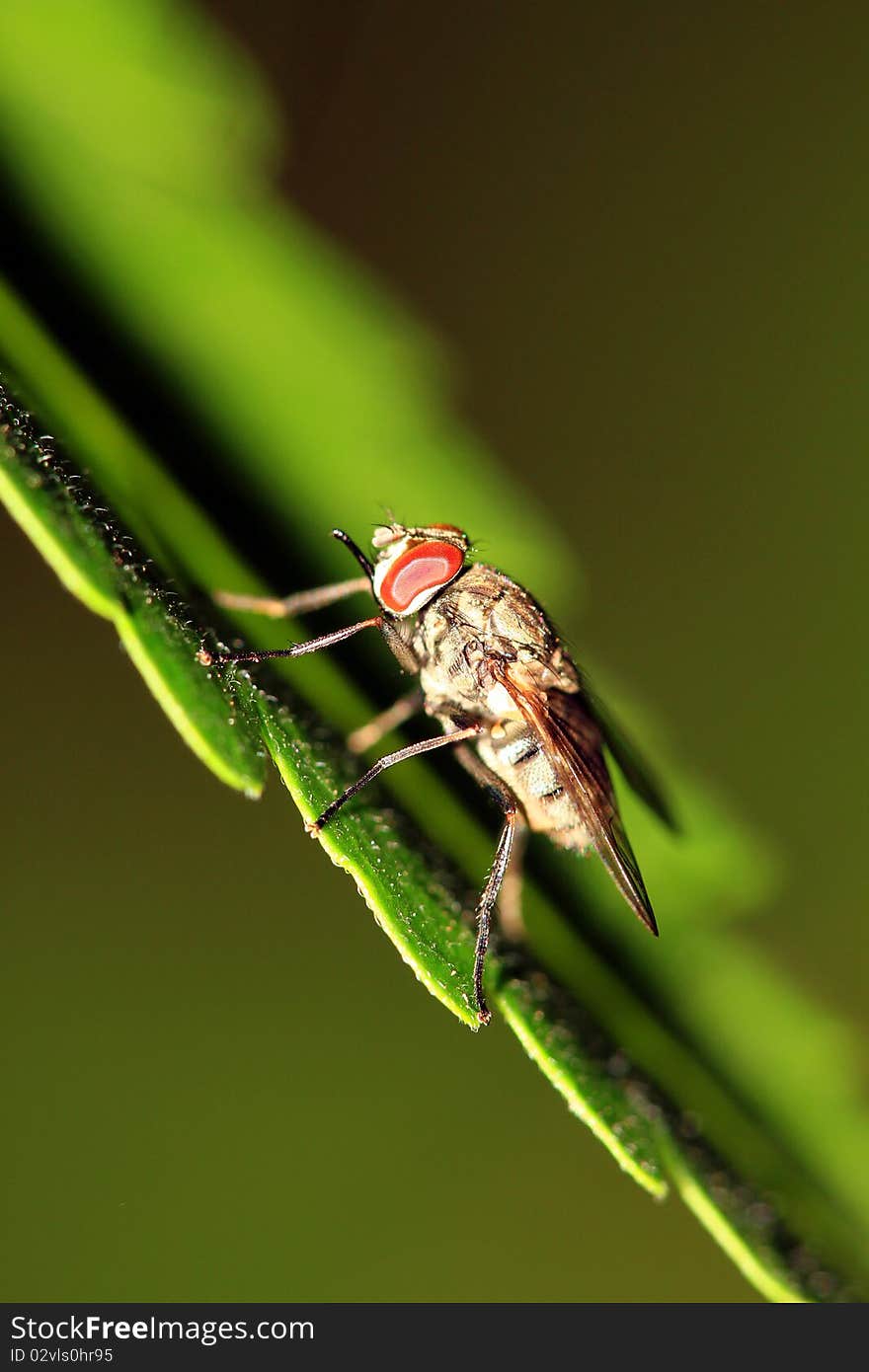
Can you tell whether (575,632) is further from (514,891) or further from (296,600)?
(296,600)

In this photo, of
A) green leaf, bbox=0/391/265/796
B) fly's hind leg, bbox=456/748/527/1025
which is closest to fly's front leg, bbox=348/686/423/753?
fly's hind leg, bbox=456/748/527/1025

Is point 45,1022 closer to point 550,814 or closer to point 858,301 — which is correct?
point 550,814

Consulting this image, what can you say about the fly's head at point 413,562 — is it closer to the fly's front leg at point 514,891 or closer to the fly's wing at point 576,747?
the fly's wing at point 576,747

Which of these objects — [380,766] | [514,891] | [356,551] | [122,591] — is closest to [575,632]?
[514,891]

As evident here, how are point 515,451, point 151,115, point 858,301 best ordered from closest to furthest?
point 151,115 < point 858,301 < point 515,451

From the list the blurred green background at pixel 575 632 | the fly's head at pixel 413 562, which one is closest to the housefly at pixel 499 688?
the fly's head at pixel 413 562
